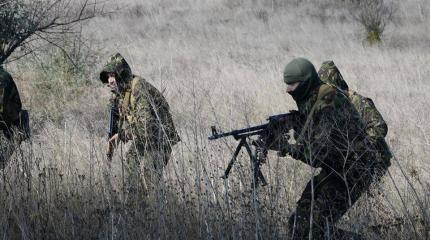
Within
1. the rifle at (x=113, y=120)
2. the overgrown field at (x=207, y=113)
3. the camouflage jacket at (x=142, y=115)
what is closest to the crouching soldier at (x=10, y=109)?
the overgrown field at (x=207, y=113)

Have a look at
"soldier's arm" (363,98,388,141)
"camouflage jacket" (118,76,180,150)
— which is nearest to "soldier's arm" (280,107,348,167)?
"soldier's arm" (363,98,388,141)

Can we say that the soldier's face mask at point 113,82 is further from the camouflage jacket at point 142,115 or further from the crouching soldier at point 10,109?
the crouching soldier at point 10,109

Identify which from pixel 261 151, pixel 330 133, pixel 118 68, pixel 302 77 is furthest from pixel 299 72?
pixel 118 68

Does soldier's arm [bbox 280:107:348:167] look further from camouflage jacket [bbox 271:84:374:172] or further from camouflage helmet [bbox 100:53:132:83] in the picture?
camouflage helmet [bbox 100:53:132:83]

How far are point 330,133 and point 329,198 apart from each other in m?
0.43

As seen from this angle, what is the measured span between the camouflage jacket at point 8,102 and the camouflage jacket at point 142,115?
83 cm

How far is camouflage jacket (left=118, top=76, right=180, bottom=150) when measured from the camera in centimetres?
598

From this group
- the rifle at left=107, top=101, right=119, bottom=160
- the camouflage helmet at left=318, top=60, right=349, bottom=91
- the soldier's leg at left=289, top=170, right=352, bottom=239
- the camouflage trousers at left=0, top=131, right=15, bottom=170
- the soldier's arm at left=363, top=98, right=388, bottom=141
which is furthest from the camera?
the rifle at left=107, top=101, right=119, bottom=160

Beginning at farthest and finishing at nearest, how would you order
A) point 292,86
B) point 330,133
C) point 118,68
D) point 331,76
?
point 118,68
point 331,76
point 292,86
point 330,133

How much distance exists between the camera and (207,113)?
10562 mm

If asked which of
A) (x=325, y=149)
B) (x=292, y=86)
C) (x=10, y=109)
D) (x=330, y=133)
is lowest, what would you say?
(x=325, y=149)

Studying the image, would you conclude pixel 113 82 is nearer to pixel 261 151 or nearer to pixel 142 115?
pixel 142 115

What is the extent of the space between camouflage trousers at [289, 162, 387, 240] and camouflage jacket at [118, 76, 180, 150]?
4.74ft

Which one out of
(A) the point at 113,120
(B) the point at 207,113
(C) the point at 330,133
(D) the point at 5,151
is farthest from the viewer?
(B) the point at 207,113
